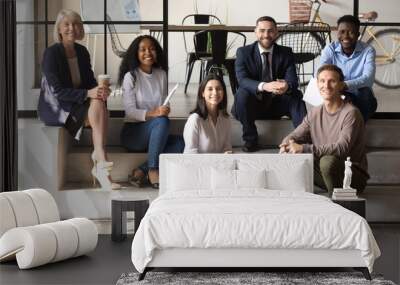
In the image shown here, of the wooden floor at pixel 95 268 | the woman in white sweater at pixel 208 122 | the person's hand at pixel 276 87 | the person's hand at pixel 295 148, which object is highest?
the person's hand at pixel 276 87

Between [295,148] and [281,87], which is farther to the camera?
[281,87]

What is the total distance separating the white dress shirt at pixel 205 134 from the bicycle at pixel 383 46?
2.17 m

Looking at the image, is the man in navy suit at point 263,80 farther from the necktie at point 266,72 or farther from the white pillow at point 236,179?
the white pillow at point 236,179

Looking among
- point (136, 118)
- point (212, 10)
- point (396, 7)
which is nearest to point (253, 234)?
point (136, 118)

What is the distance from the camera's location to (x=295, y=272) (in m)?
5.36

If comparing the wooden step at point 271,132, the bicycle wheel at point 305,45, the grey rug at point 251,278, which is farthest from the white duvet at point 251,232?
the bicycle wheel at point 305,45

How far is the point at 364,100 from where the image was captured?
7.64 meters

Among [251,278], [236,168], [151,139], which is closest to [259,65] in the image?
[151,139]

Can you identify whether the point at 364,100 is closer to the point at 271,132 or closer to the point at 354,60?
the point at 354,60

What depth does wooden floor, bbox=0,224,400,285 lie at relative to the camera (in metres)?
5.18

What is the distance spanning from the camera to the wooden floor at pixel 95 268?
204 inches

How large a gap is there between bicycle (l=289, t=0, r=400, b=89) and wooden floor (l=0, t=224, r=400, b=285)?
320cm

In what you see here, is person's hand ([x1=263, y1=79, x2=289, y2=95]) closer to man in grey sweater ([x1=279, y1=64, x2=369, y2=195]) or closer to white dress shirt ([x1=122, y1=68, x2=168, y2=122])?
man in grey sweater ([x1=279, y1=64, x2=369, y2=195])

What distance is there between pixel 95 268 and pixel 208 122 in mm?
1938
